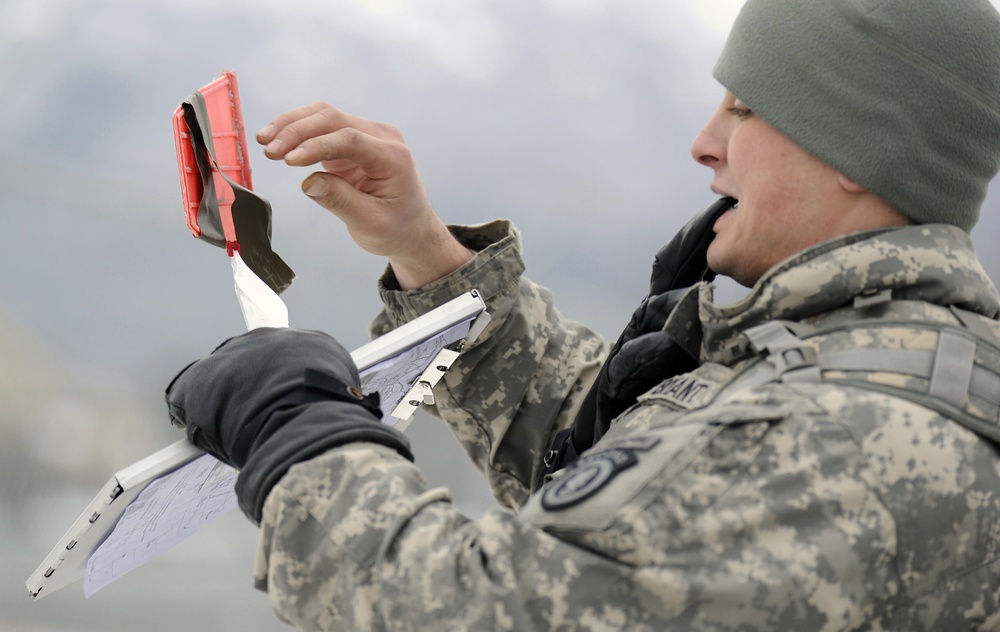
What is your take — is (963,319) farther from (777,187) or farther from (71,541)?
(71,541)

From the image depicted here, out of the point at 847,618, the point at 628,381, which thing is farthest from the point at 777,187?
the point at 847,618

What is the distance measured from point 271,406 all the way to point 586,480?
0.91 feet

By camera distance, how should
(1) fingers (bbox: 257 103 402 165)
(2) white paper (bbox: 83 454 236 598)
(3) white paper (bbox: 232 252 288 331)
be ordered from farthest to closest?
1. (1) fingers (bbox: 257 103 402 165)
2. (3) white paper (bbox: 232 252 288 331)
3. (2) white paper (bbox: 83 454 236 598)

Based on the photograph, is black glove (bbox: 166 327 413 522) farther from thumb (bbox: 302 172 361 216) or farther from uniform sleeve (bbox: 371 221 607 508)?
uniform sleeve (bbox: 371 221 607 508)

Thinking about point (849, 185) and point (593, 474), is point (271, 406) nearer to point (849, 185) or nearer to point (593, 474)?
point (593, 474)

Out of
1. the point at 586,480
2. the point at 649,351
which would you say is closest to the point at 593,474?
the point at 586,480

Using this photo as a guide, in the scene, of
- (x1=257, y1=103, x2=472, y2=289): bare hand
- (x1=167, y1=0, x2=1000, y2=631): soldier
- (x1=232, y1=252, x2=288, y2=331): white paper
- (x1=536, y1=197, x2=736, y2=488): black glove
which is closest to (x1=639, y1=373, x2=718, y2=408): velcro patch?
(x1=167, y1=0, x2=1000, y2=631): soldier

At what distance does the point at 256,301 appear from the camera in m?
1.08

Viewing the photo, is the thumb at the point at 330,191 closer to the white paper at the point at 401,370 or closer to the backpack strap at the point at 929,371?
the white paper at the point at 401,370

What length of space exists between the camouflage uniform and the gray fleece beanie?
0.13 m

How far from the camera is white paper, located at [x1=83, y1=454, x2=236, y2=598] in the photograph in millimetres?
960

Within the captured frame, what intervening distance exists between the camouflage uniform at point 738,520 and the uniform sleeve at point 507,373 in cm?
56

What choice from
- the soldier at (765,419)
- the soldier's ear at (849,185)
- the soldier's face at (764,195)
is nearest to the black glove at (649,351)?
the soldier at (765,419)

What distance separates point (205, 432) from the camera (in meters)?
0.91
